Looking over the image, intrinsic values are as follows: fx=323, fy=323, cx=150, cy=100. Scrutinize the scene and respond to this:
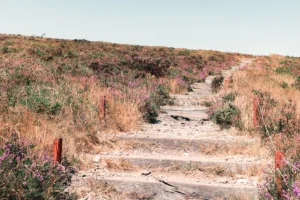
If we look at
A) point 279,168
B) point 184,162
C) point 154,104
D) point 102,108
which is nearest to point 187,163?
point 184,162

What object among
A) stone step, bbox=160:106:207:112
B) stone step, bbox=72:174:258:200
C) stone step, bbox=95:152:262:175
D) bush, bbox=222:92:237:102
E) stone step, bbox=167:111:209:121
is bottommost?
stone step, bbox=72:174:258:200

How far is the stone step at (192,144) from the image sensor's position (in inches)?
244

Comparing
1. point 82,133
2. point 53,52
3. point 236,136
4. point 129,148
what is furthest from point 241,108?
point 53,52

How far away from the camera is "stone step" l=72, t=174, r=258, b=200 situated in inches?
178

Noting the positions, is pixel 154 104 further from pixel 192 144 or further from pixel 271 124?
pixel 271 124

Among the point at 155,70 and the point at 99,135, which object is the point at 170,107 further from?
the point at 155,70

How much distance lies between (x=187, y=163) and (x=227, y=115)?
2886 mm

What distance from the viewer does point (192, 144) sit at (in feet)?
22.0

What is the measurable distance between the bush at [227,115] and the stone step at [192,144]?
937 millimetres

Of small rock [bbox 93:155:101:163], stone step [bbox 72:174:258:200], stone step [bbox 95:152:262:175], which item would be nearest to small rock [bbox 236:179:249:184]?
stone step [bbox 72:174:258:200]

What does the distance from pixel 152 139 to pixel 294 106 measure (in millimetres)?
3310

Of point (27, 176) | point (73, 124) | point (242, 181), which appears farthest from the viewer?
point (73, 124)

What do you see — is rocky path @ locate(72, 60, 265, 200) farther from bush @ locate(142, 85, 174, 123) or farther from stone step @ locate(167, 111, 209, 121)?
stone step @ locate(167, 111, 209, 121)

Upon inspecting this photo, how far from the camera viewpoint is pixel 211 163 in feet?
18.0
